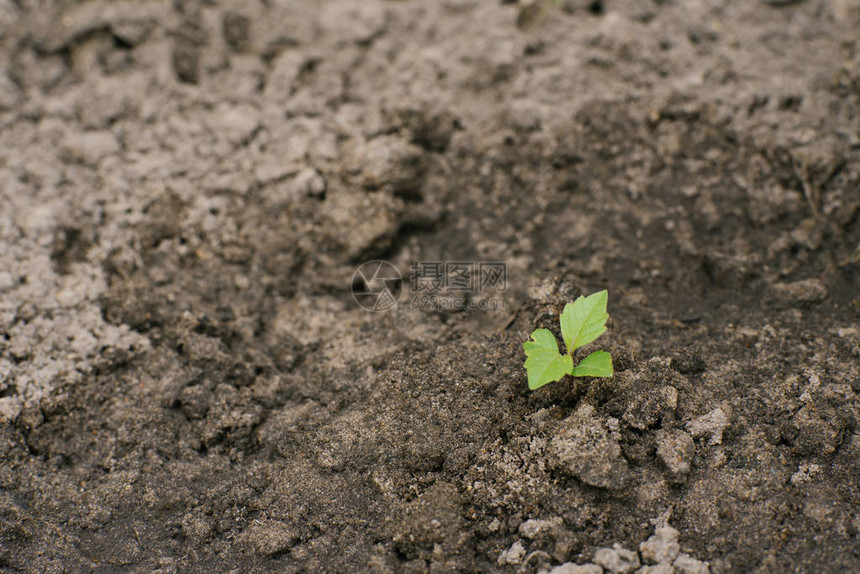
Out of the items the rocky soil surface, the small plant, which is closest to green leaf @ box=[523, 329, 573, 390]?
the small plant

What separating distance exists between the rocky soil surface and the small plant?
0.14 metres

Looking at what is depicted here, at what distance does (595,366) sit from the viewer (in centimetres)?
170

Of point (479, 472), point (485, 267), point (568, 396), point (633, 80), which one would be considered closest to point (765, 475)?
point (568, 396)

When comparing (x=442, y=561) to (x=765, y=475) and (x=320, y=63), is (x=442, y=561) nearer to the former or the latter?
(x=765, y=475)

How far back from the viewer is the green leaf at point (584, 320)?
5.61 feet

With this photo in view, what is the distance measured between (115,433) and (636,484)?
1550 millimetres

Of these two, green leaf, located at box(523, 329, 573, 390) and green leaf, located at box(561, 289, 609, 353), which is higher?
green leaf, located at box(561, 289, 609, 353)

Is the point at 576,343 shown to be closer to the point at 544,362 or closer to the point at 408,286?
the point at 544,362

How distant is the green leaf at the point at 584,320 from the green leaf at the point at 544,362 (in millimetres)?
48

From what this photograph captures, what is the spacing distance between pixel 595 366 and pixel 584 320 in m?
0.13

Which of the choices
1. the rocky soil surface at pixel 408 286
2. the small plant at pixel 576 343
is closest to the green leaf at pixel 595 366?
the small plant at pixel 576 343

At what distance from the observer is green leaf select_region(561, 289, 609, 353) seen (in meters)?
1.71

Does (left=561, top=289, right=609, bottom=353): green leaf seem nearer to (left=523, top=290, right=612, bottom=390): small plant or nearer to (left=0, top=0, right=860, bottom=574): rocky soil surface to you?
(left=523, top=290, right=612, bottom=390): small plant

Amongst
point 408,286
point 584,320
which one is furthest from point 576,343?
point 408,286
